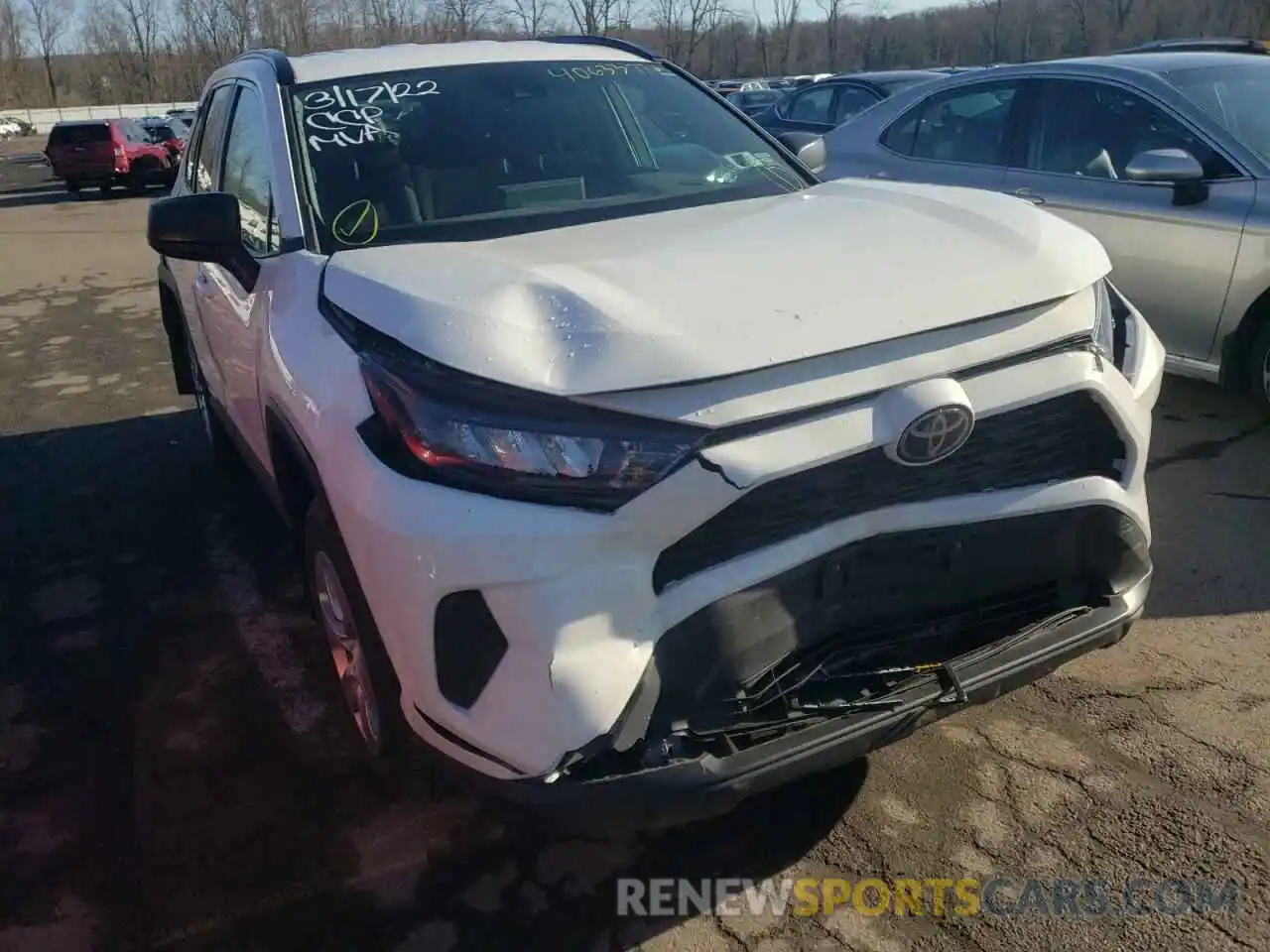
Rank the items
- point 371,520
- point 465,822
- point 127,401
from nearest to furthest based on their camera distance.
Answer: point 371,520, point 465,822, point 127,401

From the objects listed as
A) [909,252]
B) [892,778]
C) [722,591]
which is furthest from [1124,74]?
[722,591]

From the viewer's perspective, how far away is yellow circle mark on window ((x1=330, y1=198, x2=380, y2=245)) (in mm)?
2965

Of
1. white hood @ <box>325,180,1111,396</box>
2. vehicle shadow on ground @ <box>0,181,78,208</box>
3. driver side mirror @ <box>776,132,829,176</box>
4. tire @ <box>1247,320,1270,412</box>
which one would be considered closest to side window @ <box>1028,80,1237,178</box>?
tire @ <box>1247,320,1270,412</box>

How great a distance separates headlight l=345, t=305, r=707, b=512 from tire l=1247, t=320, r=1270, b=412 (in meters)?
3.66

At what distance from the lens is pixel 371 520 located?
2168 mm

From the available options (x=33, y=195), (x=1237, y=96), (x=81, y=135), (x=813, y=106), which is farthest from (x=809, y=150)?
(x=33, y=195)

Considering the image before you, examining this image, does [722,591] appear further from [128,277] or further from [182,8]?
[182,8]

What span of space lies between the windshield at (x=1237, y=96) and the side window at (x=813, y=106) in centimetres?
673

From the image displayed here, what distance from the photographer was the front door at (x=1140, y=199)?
15.5ft

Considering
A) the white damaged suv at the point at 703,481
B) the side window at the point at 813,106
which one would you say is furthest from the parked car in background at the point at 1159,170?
the side window at the point at 813,106

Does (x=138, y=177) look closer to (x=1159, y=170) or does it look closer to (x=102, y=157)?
(x=102, y=157)

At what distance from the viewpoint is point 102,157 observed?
2266 cm

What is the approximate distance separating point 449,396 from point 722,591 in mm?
622

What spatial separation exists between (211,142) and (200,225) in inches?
60.2
